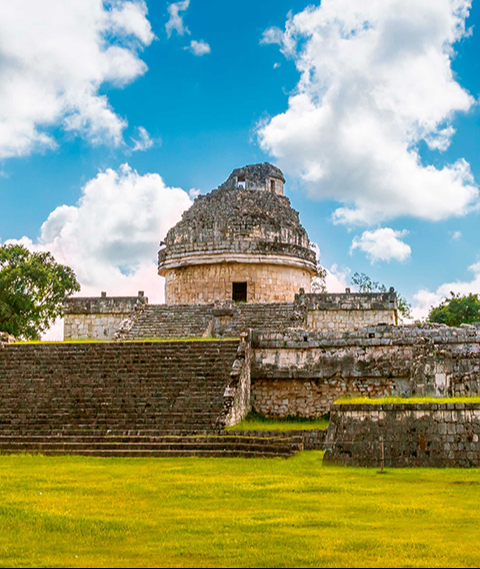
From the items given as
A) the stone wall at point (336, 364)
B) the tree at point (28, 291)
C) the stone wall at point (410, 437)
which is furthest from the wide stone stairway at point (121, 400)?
the tree at point (28, 291)

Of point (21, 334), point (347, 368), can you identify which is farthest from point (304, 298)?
point (21, 334)

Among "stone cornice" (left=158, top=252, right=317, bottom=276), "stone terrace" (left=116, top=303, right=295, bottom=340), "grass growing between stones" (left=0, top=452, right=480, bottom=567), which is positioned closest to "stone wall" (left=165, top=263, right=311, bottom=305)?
"stone cornice" (left=158, top=252, right=317, bottom=276)

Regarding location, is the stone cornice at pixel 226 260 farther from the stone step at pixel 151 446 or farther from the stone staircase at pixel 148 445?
the stone step at pixel 151 446

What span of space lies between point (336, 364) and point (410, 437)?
572 centimetres

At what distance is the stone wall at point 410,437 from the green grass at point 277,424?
10.6 feet

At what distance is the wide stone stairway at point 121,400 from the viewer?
13.5 metres

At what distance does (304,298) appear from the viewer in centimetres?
2242

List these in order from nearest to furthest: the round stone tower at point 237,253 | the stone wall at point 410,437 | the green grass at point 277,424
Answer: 1. the stone wall at point 410,437
2. the green grass at point 277,424
3. the round stone tower at point 237,253

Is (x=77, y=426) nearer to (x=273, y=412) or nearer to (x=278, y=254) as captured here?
(x=273, y=412)

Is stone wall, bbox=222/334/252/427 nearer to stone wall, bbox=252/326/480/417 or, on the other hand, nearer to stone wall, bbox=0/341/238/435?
stone wall, bbox=0/341/238/435

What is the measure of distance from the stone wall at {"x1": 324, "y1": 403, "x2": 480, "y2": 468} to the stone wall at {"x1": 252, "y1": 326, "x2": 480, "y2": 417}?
5.20m

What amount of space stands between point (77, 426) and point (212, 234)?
1169 centimetres

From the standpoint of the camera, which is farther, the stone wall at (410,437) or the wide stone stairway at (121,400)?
the wide stone stairway at (121,400)

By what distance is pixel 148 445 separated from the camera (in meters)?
13.5
